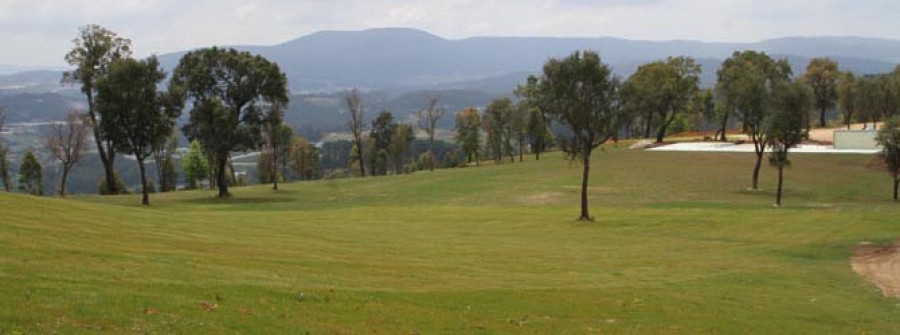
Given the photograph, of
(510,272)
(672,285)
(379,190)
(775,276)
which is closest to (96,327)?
(510,272)

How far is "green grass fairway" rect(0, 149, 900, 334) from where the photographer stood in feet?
54.1

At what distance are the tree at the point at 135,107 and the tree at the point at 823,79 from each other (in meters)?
124

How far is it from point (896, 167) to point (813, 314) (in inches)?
2087

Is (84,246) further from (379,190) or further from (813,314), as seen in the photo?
(379,190)

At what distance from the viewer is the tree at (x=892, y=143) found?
2611 inches

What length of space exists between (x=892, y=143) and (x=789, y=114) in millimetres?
11899

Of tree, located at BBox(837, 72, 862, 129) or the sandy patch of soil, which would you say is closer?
the sandy patch of soil

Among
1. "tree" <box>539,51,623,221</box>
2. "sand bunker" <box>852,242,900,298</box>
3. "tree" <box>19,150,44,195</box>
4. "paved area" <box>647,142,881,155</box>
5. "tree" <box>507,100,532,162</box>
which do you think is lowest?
"sand bunker" <box>852,242,900,298</box>

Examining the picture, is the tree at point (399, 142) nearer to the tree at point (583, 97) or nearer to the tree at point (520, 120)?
the tree at point (520, 120)

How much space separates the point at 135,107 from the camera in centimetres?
6431

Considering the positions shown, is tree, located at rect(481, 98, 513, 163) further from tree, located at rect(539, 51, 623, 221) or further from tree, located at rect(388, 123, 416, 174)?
tree, located at rect(539, 51, 623, 221)

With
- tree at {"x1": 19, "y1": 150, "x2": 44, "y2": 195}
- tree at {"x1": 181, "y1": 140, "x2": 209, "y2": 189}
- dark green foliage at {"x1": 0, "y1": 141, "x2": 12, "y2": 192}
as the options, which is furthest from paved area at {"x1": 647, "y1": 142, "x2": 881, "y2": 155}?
dark green foliage at {"x1": 0, "y1": 141, "x2": 12, "y2": 192}

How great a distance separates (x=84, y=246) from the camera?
22.6 metres

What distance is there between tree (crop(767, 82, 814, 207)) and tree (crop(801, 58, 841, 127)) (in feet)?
298
